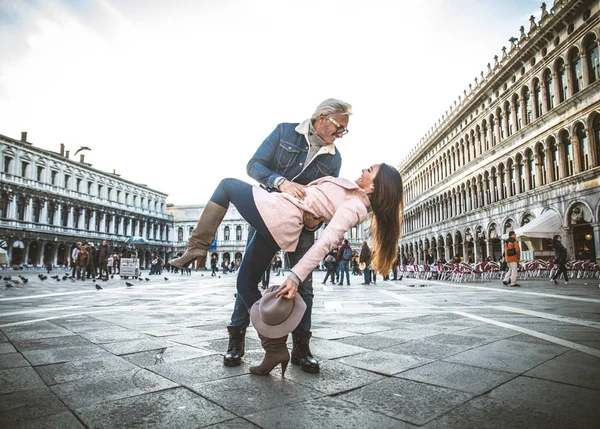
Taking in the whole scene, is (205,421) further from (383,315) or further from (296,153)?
(383,315)

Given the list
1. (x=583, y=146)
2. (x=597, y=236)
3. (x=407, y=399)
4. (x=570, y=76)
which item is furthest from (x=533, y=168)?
(x=407, y=399)

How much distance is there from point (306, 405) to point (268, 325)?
473mm

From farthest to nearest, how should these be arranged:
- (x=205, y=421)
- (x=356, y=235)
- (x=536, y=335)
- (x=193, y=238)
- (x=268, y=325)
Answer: (x=356, y=235)
(x=536, y=335)
(x=193, y=238)
(x=268, y=325)
(x=205, y=421)

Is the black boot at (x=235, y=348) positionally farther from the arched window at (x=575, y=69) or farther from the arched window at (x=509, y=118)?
the arched window at (x=509, y=118)

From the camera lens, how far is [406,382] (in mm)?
2006

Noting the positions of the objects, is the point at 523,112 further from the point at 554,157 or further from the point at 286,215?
the point at 286,215

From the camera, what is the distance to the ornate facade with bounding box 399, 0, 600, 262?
19.5 meters

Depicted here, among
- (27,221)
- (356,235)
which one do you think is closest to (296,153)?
(27,221)

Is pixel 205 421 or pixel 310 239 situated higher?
pixel 310 239

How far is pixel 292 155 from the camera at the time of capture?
2789 mm

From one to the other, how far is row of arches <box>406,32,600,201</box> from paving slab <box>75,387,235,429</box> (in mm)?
24115

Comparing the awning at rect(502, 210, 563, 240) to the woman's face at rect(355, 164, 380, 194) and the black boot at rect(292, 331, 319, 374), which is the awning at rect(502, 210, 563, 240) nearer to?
the woman's face at rect(355, 164, 380, 194)

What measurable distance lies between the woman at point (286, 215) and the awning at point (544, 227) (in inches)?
764

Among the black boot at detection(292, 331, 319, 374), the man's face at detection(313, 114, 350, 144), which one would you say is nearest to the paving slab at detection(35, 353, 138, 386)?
the black boot at detection(292, 331, 319, 374)
